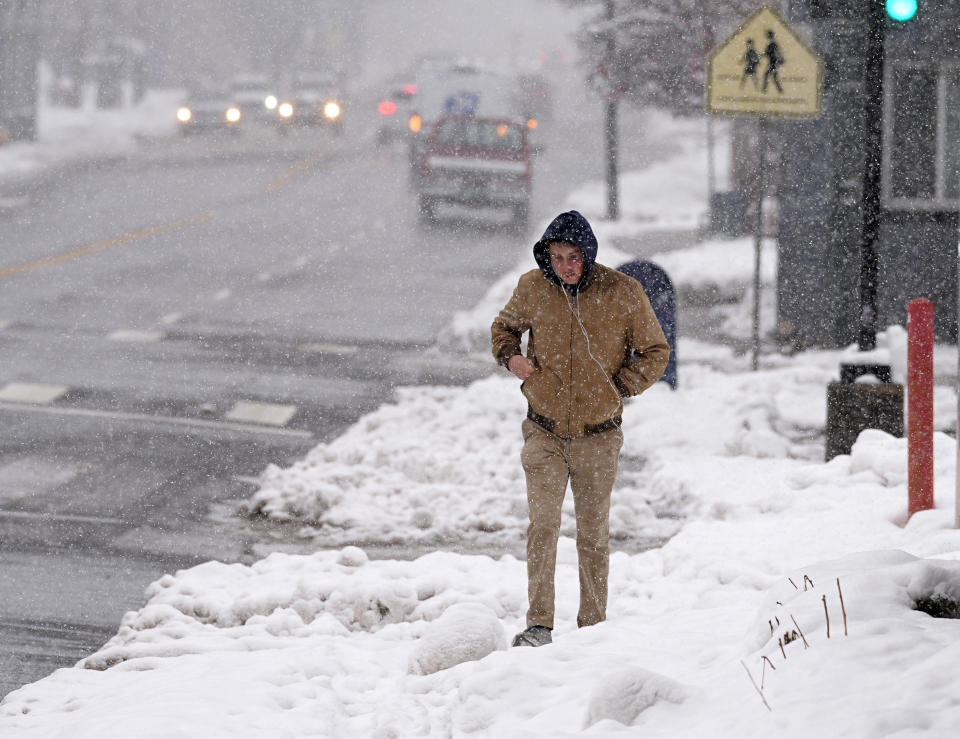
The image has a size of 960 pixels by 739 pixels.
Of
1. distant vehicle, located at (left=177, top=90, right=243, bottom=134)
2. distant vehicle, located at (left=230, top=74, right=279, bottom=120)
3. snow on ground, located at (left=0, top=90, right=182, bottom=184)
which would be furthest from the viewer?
distant vehicle, located at (left=230, top=74, right=279, bottom=120)

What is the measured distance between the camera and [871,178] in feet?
34.2

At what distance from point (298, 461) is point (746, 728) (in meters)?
6.52

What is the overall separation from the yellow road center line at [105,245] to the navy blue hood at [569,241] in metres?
16.0

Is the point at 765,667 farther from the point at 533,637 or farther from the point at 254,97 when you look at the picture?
the point at 254,97

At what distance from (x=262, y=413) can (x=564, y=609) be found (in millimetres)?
5790

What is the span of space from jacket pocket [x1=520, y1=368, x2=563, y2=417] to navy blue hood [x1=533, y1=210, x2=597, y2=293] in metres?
0.37

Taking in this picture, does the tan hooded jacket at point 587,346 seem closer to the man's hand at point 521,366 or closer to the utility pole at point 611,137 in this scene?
the man's hand at point 521,366

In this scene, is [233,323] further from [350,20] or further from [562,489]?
[350,20]

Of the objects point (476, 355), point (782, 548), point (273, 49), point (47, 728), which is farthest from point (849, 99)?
point (273, 49)

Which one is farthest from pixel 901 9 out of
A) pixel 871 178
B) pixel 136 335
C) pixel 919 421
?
pixel 136 335

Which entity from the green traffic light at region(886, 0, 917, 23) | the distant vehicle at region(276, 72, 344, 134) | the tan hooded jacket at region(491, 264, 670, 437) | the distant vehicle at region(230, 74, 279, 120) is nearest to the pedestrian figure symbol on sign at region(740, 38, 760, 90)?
the green traffic light at region(886, 0, 917, 23)

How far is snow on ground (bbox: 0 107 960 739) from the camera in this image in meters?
5.06

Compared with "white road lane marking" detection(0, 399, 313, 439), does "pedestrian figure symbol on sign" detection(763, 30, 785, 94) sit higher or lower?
higher

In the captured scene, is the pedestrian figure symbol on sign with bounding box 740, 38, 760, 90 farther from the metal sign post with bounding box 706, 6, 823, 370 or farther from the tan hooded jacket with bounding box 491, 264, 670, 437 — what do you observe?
the tan hooded jacket with bounding box 491, 264, 670, 437
